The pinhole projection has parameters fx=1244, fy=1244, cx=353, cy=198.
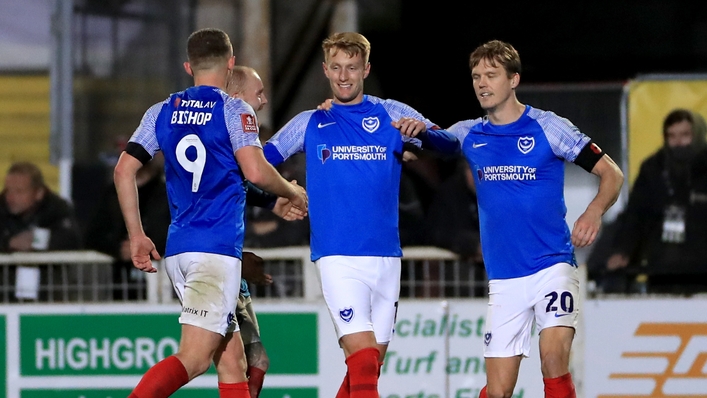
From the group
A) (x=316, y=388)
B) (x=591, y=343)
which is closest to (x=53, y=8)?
(x=316, y=388)

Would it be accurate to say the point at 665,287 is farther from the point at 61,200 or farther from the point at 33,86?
the point at 33,86

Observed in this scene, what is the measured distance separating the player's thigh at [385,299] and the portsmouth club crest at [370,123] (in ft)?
2.06

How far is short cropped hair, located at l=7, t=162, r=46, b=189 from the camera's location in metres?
8.91

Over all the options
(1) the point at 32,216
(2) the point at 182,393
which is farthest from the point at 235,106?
(1) the point at 32,216

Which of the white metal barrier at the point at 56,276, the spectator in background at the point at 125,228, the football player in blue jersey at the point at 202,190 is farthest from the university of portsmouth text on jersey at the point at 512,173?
the white metal barrier at the point at 56,276

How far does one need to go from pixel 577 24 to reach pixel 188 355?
7.97 meters

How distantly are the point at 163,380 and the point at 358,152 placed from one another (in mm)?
1418

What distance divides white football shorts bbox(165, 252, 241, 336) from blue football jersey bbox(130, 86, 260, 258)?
0.04m

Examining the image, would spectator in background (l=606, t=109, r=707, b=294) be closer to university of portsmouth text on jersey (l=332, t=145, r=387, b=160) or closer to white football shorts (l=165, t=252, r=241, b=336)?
university of portsmouth text on jersey (l=332, t=145, r=387, b=160)

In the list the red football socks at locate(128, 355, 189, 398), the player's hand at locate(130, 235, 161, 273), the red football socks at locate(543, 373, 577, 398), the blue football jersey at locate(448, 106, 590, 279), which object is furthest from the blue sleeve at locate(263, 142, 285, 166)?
the red football socks at locate(543, 373, 577, 398)

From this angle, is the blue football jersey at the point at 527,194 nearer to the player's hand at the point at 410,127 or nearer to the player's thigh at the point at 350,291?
the player's hand at the point at 410,127

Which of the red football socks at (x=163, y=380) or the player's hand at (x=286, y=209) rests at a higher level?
the player's hand at (x=286, y=209)

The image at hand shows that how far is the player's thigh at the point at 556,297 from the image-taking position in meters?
5.98

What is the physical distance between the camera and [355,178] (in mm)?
5961
